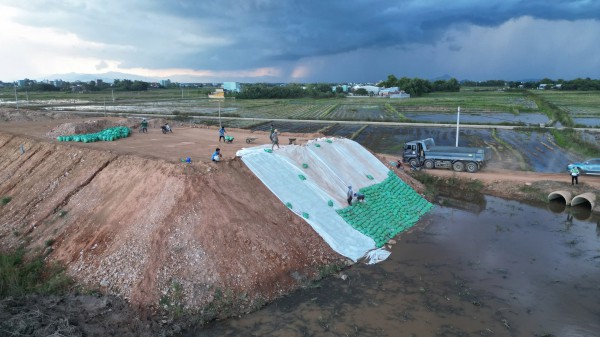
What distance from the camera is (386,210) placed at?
69.3ft

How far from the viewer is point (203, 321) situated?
1211cm

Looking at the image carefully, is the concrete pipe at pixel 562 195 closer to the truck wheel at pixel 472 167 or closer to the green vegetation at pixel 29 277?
the truck wheel at pixel 472 167

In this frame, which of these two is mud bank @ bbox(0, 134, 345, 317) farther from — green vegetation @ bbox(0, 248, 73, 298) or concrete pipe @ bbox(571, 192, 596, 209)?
concrete pipe @ bbox(571, 192, 596, 209)

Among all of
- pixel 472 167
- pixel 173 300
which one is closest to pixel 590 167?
pixel 472 167

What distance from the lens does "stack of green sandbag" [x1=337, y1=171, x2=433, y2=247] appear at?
1872 centimetres

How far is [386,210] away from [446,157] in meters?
10.00

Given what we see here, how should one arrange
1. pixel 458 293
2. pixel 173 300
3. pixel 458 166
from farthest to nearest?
pixel 458 166 < pixel 458 293 < pixel 173 300

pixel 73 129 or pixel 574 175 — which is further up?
pixel 73 129

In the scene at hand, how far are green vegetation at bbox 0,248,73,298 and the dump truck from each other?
23.6m

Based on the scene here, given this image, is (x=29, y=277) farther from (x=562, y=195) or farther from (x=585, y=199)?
(x=585, y=199)

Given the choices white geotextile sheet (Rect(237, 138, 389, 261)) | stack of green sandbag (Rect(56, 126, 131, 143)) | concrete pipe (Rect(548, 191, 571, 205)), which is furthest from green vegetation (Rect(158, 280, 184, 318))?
concrete pipe (Rect(548, 191, 571, 205))

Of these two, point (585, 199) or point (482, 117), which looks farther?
point (482, 117)

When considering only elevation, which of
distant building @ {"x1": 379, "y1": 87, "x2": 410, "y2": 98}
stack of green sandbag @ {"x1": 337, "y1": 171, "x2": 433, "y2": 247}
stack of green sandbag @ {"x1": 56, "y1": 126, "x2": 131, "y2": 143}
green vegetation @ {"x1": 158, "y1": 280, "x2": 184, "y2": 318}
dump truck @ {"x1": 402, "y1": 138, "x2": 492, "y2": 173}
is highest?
distant building @ {"x1": 379, "y1": 87, "x2": 410, "y2": 98}

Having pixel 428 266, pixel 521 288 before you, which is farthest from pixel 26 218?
pixel 521 288
